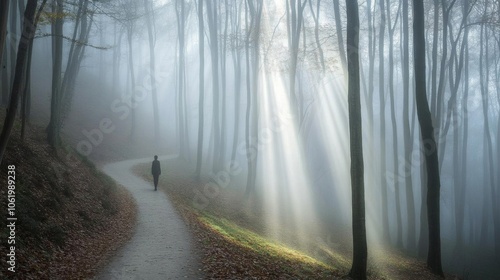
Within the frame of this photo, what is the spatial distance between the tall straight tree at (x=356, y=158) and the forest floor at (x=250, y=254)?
0.81m

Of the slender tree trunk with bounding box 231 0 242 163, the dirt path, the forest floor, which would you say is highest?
the slender tree trunk with bounding box 231 0 242 163

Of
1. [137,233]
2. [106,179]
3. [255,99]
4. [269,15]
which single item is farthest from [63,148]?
[269,15]

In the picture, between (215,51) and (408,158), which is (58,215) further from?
(408,158)

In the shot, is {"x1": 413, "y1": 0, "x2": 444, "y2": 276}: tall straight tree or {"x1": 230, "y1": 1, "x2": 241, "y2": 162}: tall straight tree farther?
{"x1": 230, "y1": 1, "x2": 241, "y2": 162}: tall straight tree

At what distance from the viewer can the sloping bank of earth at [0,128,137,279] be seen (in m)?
6.62

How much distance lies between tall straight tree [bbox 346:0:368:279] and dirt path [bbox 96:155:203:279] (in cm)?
400

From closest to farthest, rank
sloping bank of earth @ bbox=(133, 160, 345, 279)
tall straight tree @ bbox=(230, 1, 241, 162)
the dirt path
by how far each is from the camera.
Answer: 1. the dirt path
2. sloping bank of earth @ bbox=(133, 160, 345, 279)
3. tall straight tree @ bbox=(230, 1, 241, 162)

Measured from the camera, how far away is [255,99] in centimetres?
2031

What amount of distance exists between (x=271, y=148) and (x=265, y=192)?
7.25m

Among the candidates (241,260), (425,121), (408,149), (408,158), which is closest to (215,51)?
(408,149)

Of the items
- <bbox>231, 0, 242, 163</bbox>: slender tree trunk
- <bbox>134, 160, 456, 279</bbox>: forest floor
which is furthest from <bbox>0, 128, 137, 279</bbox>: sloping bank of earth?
<bbox>231, 0, 242, 163</bbox>: slender tree trunk

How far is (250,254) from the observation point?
8.59m

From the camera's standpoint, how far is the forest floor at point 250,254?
24.6ft

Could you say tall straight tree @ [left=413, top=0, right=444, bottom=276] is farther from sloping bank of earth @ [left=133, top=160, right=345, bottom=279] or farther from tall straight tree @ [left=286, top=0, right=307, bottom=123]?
tall straight tree @ [left=286, top=0, right=307, bottom=123]
